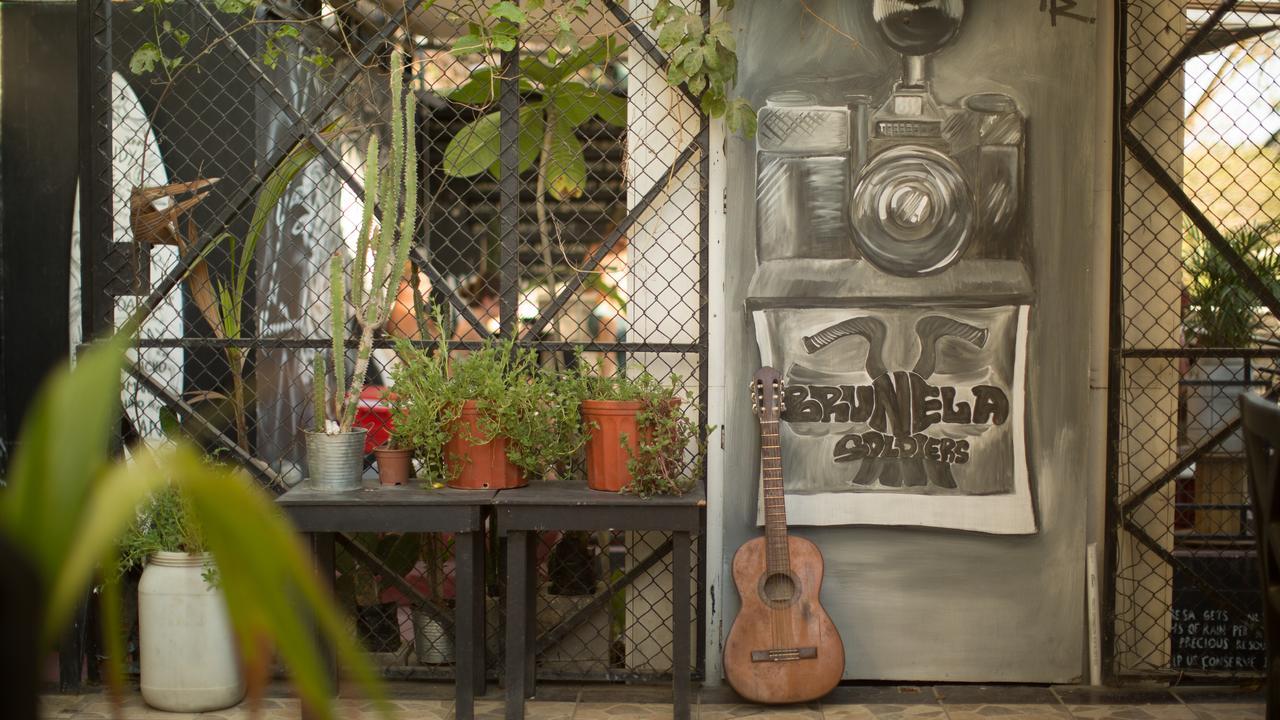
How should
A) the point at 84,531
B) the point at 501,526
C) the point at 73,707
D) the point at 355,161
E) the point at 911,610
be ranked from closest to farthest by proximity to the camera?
the point at 84,531 → the point at 501,526 → the point at 73,707 → the point at 911,610 → the point at 355,161

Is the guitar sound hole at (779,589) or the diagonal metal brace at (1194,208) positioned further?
the diagonal metal brace at (1194,208)

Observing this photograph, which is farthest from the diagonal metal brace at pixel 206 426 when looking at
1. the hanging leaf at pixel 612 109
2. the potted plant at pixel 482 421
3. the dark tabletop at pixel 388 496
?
the hanging leaf at pixel 612 109

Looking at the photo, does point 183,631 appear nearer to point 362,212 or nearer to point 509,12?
point 362,212

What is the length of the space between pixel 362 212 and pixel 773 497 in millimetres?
1855

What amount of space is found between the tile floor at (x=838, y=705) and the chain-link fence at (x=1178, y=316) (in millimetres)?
202

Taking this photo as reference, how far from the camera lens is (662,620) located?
13.5 feet

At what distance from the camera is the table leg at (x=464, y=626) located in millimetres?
3500

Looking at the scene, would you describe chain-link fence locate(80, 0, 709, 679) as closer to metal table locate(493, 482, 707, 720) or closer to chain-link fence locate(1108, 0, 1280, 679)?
metal table locate(493, 482, 707, 720)

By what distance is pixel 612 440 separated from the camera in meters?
3.58

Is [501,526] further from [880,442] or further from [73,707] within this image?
[73,707]

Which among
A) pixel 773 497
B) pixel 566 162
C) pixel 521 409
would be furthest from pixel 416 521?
pixel 566 162

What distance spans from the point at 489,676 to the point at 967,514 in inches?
71.5

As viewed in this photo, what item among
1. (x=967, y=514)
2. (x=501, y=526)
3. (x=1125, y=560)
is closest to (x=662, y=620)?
(x=501, y=526)

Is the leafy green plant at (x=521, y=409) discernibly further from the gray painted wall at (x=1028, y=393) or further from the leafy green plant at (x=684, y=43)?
the leafy green plant at (x=684, y=43)
